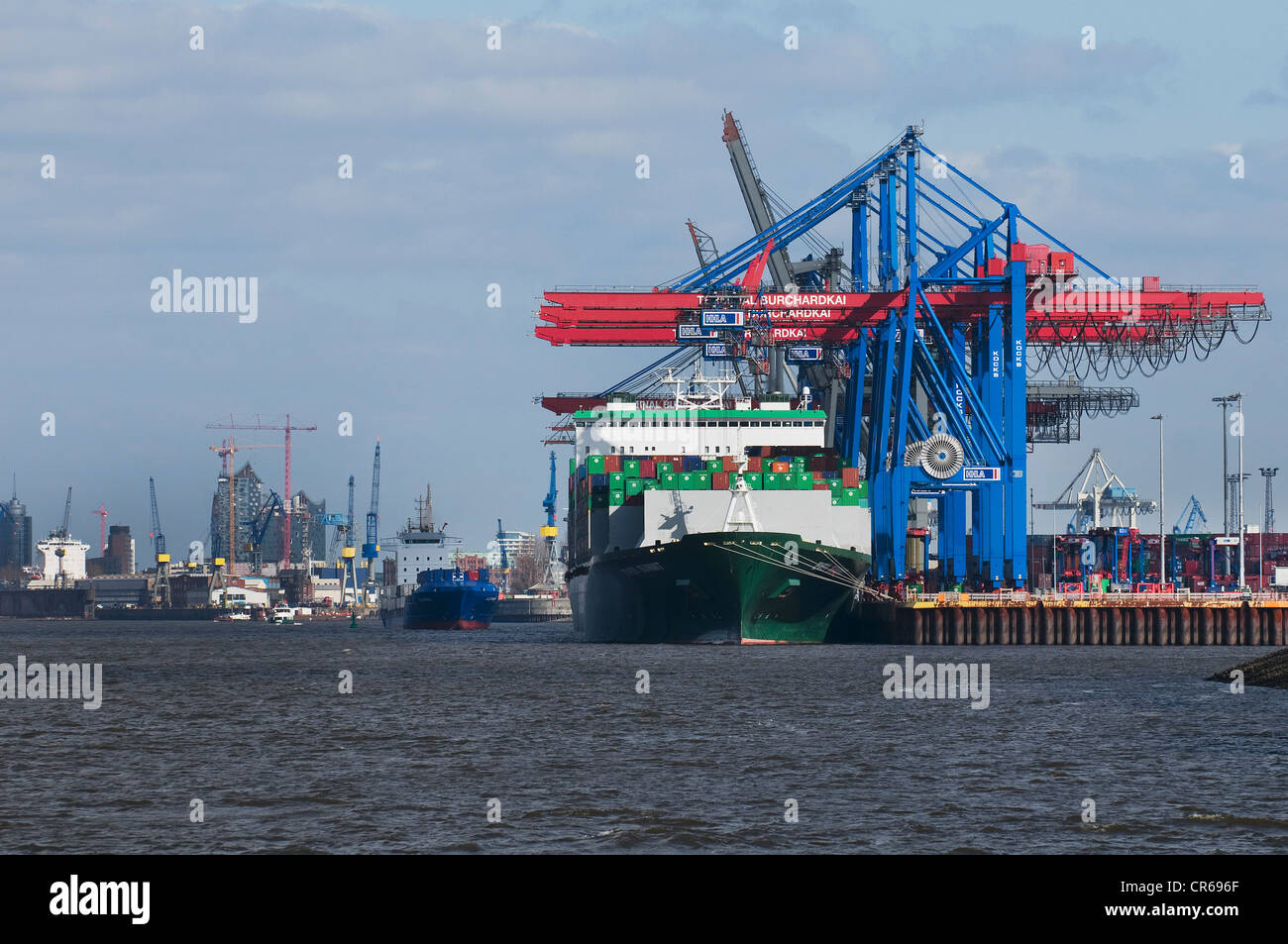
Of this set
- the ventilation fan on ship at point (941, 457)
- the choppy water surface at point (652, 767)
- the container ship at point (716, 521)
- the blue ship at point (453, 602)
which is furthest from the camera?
the blue ship at point (453, 602)

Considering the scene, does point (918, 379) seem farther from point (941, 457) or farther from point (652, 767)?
point (652, 767)

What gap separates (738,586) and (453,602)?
8325 cm

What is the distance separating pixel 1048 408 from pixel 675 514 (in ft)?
137

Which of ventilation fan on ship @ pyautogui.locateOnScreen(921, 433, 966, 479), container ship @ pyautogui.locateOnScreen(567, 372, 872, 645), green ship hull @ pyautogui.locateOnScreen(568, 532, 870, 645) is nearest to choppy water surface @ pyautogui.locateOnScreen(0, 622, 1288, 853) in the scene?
green ship hull @ pyautogui.locateOnScreen(568, 532, 870, 645)

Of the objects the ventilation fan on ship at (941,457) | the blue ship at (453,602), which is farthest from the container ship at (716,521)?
the blue ship at (453,602)

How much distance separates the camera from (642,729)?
126 feet

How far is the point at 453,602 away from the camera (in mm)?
158250

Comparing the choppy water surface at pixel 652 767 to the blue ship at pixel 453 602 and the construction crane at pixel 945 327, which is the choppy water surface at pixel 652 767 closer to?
the construction crane at pixel 945 327

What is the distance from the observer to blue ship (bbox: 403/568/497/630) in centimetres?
15800

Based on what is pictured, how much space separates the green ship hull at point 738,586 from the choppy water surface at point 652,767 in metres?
19.7

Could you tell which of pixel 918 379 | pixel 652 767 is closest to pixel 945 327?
pixel 918 379

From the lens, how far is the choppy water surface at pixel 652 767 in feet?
77.0
